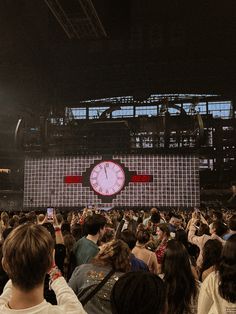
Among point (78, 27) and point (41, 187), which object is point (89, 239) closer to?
point (41, 187)

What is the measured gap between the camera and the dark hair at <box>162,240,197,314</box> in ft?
7.93

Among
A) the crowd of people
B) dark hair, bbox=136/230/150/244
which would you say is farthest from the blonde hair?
Result: dark hair, bbox=136/230/150/244

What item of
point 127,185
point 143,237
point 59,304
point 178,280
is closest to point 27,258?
point 59,304

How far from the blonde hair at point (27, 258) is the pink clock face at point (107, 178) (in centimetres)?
863

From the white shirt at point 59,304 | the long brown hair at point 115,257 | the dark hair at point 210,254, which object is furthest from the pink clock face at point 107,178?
the white shirt at point 59,304

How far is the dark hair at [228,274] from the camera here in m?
2.02

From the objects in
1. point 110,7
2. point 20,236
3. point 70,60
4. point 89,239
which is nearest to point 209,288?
point 20,236

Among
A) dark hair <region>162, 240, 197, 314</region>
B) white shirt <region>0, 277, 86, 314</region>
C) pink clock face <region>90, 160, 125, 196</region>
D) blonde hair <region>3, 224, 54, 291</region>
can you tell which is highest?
pink clock face <region>90, 160, 125, 196</region>

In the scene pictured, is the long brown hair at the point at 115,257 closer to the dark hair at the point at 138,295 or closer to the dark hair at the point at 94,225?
the dark hair at the point at 138,295

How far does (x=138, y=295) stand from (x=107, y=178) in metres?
8.95

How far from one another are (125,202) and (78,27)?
229 inches

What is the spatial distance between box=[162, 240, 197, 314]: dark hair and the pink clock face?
7433 mm

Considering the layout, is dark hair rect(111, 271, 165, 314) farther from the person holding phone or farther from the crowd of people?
the person holding phone

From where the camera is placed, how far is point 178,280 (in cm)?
253
